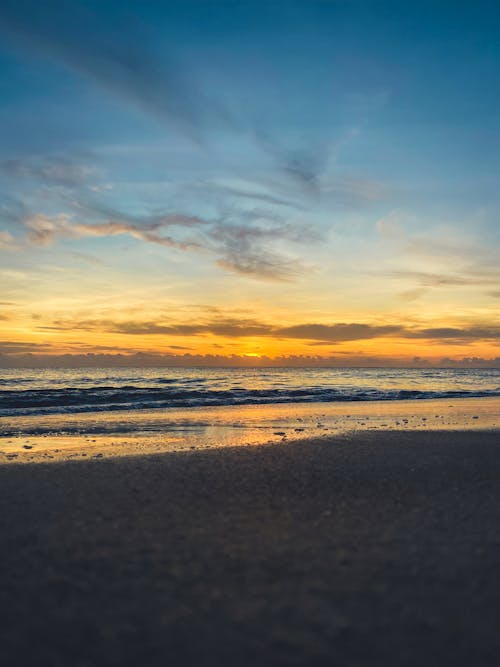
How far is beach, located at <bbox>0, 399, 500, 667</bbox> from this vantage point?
3348 millimetres

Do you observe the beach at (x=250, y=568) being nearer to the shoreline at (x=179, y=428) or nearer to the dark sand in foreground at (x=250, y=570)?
the dark sand in foreground at (x=250, y=570)

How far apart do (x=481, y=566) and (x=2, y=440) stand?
12.5 meters

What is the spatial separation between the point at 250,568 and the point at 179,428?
39.1 feet

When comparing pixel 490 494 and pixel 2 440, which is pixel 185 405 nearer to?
pixel 2 440

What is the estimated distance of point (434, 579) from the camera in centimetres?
430

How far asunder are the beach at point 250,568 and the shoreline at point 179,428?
3.30 meters

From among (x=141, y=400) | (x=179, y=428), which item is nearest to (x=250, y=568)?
(x=179, y=428)

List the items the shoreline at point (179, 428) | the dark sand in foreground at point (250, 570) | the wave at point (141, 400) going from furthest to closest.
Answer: the wave at point (141, 400), the shoreline at point (179, 428), the dark sand in foreground at point (250, 570)

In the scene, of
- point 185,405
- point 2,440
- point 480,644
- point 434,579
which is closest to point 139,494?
point 434,579

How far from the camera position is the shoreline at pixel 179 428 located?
11.9 meters

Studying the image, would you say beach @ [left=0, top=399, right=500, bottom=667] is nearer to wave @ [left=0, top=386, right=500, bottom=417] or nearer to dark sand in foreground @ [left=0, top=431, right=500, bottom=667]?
dark sand in foreground @ [left=0, top=431, right=500, bottom=667]

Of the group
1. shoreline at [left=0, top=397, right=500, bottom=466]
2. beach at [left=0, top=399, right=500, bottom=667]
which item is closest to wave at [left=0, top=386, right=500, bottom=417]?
shoreline at [left=0, top=397, right=500, bottom=466]

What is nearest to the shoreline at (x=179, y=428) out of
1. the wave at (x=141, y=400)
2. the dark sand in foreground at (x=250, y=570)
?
the wave at (x=141, y=400)

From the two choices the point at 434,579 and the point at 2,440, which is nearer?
the point at 434,579
